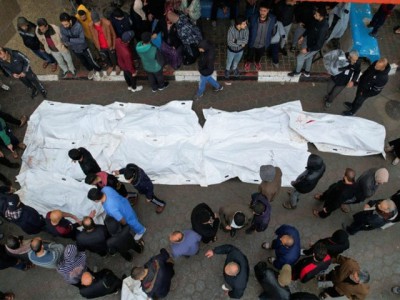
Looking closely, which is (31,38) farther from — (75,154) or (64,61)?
(75,154)

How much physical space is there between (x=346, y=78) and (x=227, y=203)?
3.88 m

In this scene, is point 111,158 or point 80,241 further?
point 111,158

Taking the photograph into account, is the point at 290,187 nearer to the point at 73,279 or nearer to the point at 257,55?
the point at 257,55

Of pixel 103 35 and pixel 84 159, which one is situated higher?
pixel 103 35

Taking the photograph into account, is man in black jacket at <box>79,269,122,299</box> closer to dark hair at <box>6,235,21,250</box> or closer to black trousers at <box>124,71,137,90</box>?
dark hair at <box>6,235,21,250</box>

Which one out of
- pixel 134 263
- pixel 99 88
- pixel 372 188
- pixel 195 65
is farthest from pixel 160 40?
pixel 372 188

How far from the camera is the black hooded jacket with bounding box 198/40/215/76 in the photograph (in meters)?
7.69

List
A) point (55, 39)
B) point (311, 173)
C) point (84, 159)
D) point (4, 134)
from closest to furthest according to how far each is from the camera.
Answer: point (311, 173) → point (84, 159) → point (4, 134) → point (55, 39)

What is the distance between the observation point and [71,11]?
34.7 ft

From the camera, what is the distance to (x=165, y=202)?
772 centimetres

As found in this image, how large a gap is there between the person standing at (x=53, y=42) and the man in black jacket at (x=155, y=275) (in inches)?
224

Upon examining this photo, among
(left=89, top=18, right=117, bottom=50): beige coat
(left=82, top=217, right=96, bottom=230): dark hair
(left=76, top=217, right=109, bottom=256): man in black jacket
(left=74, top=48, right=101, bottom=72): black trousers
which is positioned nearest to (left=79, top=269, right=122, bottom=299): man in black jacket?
(left=76, top=217, right=109, bottom=256): man in black jacket

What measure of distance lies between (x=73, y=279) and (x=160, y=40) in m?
5.69

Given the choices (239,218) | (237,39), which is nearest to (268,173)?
(239,218)
